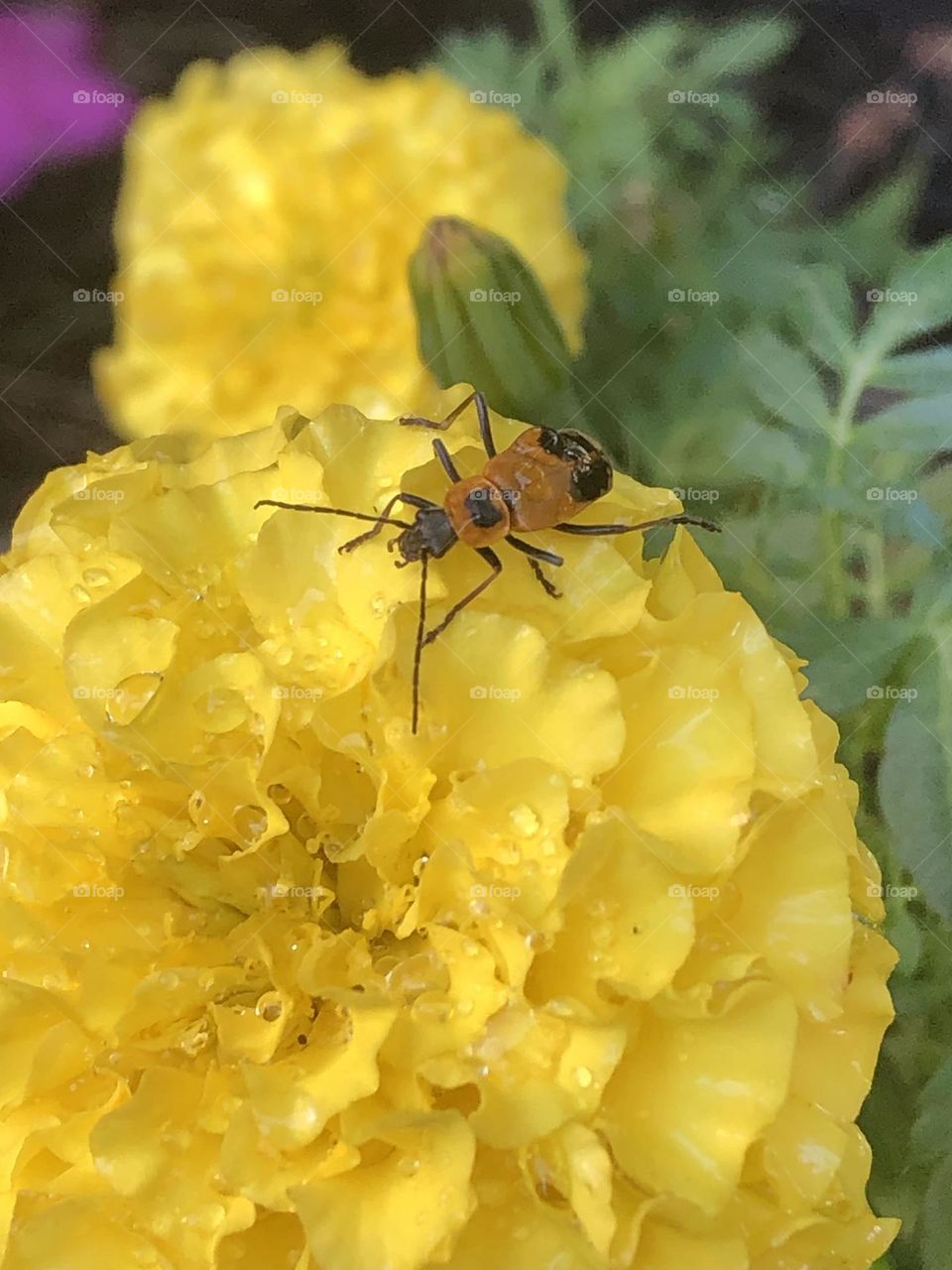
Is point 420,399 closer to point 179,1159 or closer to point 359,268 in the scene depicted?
point 359,268

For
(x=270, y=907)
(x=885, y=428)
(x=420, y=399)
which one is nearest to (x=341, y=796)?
(x=270, y=907)

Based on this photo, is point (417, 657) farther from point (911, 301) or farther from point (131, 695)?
point (911, 301)

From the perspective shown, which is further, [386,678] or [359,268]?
[359,268]
